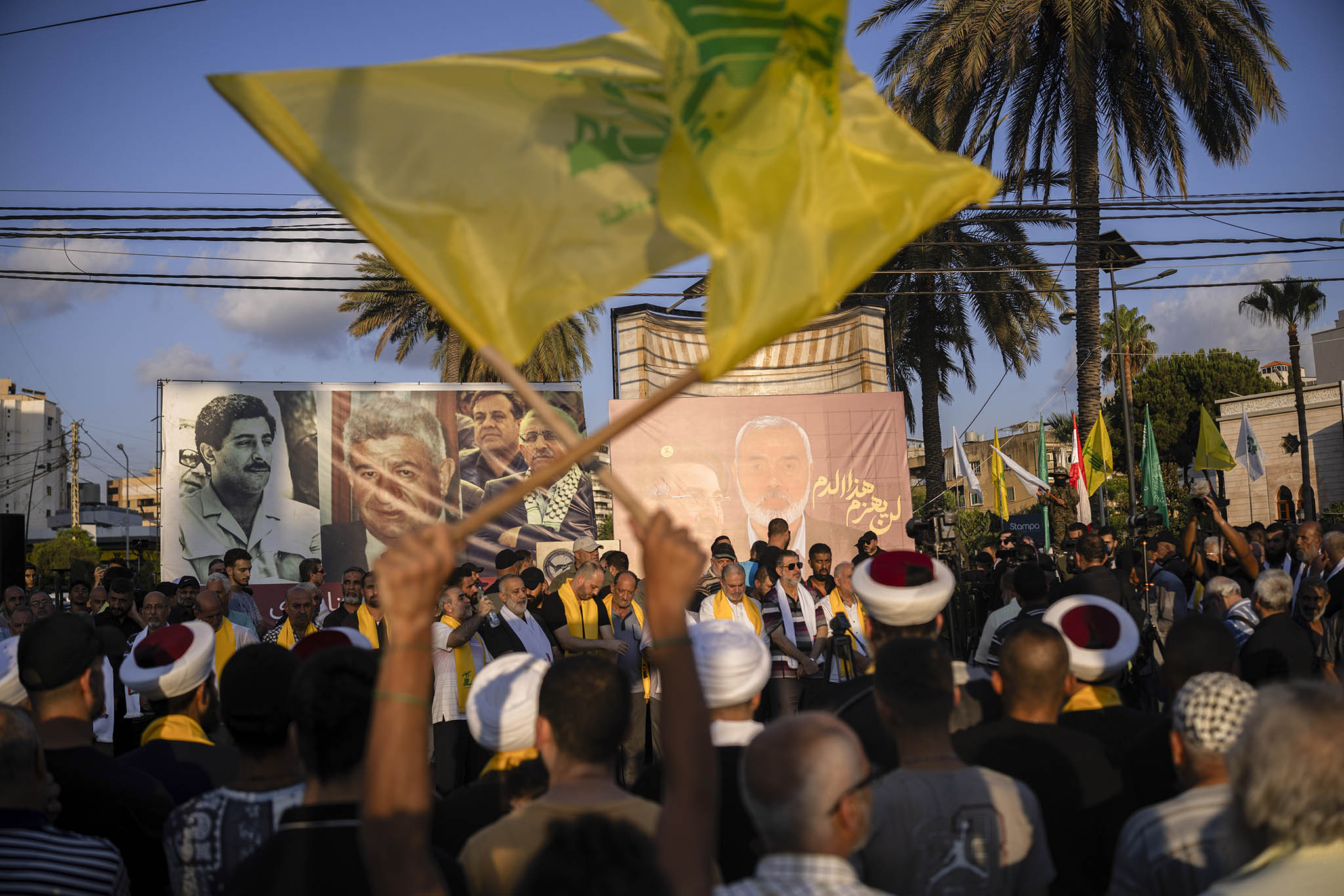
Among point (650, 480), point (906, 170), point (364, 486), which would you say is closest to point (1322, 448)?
point (650, 480)

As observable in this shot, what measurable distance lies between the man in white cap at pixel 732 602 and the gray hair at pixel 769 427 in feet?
37.3

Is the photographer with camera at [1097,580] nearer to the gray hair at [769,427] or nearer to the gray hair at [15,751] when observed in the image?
the gray hair at [15,751]

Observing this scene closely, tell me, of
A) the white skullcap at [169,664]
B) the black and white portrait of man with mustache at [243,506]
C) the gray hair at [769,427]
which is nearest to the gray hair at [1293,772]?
the white skullcap at [169,664]

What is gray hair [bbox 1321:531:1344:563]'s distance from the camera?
23.8 ft

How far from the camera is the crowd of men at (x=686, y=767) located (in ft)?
6.67

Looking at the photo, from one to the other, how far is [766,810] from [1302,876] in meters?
1.04

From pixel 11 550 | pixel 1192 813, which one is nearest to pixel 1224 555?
pixel 1192 813

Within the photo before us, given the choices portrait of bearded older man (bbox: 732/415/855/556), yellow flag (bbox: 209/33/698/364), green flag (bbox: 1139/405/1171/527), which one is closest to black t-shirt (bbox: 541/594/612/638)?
yellow flag (bbox: 209/33/698/364)

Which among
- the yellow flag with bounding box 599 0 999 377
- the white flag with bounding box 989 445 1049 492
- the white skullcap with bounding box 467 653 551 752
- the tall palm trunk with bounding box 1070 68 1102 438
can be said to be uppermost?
the tall palm trunk with bounding box 1070 68 1102 438

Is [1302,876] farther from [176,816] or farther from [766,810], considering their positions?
[176,816]

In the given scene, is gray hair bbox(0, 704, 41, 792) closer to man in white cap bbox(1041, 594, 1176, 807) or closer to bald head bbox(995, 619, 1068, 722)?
bald head bbox(995, 619, 1068, 722)

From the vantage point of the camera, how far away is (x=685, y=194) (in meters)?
2.92

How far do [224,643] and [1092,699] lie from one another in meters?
5.40

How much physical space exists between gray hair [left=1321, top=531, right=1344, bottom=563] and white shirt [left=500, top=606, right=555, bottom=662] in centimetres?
539
